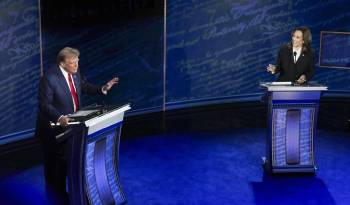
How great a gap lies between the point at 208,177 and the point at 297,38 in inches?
64.2

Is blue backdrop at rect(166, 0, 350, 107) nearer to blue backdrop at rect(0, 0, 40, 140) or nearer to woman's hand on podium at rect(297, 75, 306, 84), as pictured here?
blue backdrop at rect(0, 0, 40, 140)

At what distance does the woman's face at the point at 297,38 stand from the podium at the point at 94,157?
6.68 feet

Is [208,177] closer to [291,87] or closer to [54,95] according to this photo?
[291,87]

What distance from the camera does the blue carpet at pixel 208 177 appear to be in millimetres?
4328

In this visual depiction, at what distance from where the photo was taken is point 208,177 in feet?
16.1

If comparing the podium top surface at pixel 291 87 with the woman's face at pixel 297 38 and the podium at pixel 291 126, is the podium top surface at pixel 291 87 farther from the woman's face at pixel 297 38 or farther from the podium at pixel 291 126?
the woman's face at pixel 297 38

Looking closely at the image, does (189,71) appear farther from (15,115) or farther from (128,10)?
(15,115)

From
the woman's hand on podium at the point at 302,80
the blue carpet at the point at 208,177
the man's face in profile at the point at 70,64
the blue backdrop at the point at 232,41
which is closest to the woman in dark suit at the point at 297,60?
the woman's hand on podium at the point at 302,80

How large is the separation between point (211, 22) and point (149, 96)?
5.13 feet

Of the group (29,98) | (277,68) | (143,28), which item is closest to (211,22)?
(143,28)

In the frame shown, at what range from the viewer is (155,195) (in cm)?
437

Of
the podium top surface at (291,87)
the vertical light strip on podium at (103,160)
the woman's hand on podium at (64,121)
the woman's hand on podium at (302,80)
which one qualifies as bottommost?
the vertical light strip on podium at (103,160)

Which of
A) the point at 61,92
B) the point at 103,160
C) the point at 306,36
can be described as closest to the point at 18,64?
the point at 61,92

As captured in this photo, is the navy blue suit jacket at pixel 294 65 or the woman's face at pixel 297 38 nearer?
the woman's face at pixel 297 38
